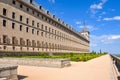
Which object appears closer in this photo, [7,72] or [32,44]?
[7,72]

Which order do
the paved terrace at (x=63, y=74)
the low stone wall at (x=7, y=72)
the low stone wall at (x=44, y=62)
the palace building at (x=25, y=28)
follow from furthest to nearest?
the palace building at (x=25, y=28) → the low stone wall at (x=44, y=62) → the paved terrace at (x=63, y=74) → the low stone wall at (x=7, y=72)

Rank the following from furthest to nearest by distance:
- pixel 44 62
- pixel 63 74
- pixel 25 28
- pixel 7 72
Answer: pixel 25 28 → pixel 44 62 → pixel 63 74 → pixel 7 72

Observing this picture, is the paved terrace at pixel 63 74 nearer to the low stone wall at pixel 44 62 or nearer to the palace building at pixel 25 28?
the low stone wall at pixel 44 62

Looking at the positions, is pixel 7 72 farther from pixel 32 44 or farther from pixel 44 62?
pixel 32 44

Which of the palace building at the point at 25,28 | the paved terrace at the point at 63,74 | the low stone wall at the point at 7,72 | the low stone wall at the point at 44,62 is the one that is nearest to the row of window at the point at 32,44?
the palace building at the point at 25,28

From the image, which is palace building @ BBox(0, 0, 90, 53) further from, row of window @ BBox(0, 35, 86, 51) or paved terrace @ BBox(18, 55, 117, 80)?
paved terrace @ BBox(18, 55, 117, 80)

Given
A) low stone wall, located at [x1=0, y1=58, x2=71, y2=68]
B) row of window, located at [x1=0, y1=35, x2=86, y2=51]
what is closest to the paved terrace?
low stone wall, located at [x1=0, y1=58, x2=71, y2=68]

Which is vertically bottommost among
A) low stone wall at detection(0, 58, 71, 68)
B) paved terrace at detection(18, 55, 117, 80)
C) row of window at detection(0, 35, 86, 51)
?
paved terrace at detection(18, 55, 117, 80)

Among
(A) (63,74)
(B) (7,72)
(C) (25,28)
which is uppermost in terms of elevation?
(C) (25,28)

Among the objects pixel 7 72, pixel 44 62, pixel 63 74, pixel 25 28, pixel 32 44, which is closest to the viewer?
pixel 7 72

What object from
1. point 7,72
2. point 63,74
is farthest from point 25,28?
point 7,72

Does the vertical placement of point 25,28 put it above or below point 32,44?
Result: above

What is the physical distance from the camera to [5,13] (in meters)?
34.4

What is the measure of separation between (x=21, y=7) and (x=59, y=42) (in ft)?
99.4
